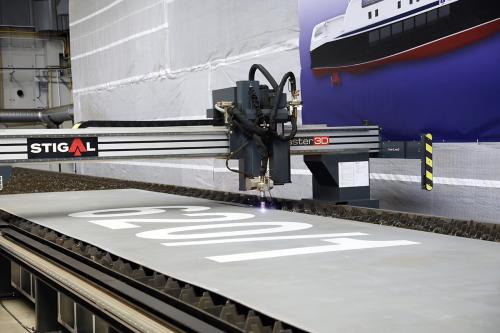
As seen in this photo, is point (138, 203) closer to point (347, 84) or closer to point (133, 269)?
point (347, 84)

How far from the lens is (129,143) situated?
481 cm

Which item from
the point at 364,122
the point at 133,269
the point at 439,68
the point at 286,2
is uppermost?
the point at 286,2

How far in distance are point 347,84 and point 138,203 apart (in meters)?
2.45

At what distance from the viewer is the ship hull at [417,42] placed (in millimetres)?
5254

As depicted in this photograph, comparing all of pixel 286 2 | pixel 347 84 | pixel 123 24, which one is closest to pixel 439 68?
pixel 347 84

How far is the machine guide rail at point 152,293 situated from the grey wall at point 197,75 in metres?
3.22

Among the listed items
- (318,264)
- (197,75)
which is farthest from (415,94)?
(197,75)

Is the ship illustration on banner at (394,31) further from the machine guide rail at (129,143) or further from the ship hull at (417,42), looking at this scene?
the machine guide rail at (129,143)

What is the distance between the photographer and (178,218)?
4.80 metres

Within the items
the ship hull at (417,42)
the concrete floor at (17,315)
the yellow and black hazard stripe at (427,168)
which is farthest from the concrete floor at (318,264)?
the ship hull at (417,42)

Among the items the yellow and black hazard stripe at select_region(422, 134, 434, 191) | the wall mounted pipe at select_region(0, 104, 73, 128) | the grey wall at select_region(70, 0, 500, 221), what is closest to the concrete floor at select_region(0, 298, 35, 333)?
the yellow and black hazard stripe at select_region(422, 134, 434, 191)

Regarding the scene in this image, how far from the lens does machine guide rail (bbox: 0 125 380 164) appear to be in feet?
15.0

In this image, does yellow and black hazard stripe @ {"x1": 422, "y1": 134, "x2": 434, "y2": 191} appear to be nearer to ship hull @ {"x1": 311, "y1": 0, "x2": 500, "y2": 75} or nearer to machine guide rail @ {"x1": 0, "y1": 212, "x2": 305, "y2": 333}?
ship hull @ {"x1": 311, "y1": 0, "x2": 500, "y2": 75}

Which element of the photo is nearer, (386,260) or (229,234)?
(386,260)
